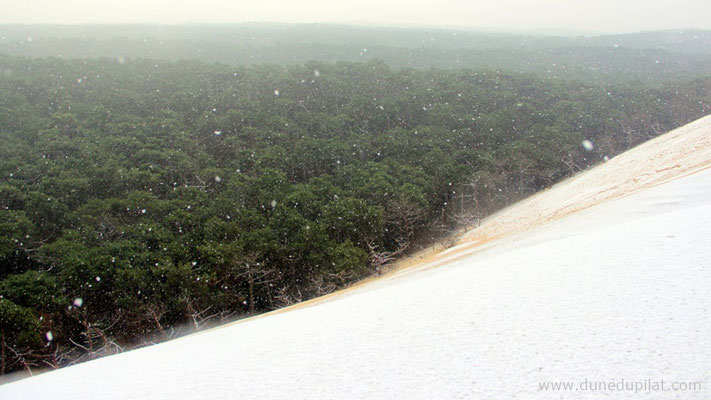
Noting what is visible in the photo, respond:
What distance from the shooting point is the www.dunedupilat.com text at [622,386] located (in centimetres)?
167

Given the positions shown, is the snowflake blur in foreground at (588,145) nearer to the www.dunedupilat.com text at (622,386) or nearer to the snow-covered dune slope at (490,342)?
the snow-covered dune slope at (490,342)

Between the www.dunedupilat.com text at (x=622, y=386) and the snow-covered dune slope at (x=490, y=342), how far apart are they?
0.01 m

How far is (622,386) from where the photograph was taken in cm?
175

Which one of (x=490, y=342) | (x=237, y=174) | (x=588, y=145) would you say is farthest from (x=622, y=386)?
(x=588, y=145)

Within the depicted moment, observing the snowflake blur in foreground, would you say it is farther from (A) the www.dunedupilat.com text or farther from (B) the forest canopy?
(A) the www.dunedupilat.com text

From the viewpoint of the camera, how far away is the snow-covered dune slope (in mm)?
1924

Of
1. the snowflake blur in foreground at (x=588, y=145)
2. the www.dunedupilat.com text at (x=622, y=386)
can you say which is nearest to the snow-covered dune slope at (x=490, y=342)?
the www.dunedupilat.com text at (x=622, y=386)

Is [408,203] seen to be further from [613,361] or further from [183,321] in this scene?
[613,361]

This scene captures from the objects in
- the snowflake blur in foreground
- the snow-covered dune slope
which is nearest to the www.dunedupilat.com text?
the snow-covered dune slope

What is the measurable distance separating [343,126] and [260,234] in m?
17.3

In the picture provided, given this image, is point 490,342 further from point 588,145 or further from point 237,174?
point 588,145

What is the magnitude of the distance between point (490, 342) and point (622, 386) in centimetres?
67

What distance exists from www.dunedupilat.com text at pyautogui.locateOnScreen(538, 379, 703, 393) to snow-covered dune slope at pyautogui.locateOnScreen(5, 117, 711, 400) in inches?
0.6

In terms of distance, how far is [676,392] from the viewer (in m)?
1.65
